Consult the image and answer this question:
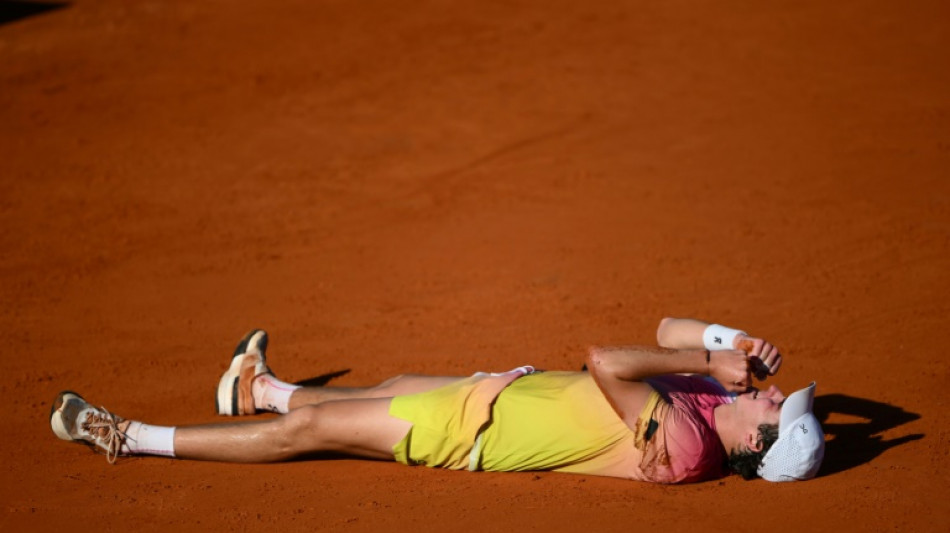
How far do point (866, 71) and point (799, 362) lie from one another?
18.1 feet

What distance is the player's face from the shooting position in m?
4.91

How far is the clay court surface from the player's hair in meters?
0.09

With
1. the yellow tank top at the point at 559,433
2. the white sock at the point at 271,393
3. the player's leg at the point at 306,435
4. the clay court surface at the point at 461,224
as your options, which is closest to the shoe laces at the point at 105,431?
the clay court surface at the point at 461,224

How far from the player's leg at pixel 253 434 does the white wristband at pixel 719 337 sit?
157 cm

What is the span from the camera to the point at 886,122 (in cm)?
962

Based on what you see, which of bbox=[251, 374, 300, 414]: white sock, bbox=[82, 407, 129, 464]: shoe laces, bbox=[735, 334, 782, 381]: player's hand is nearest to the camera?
bbox=[735, 334, 782, 381]: player's hand

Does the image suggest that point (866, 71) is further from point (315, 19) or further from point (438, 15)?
point (315, 19)

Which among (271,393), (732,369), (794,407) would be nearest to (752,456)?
(794,407)

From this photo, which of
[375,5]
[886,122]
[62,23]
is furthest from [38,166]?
[886,122]

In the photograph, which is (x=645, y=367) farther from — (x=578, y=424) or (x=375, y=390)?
(x=375, y=390)

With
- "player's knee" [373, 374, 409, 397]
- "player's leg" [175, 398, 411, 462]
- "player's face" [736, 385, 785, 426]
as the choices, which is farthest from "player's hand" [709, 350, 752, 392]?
"player's knee" [373, 374, 409, 397]

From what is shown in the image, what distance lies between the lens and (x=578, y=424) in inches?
198

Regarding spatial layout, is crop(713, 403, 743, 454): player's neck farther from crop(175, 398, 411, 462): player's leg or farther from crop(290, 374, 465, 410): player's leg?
crop(175, 398, 411, 462): player's leg

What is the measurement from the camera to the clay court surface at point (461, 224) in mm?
5066
